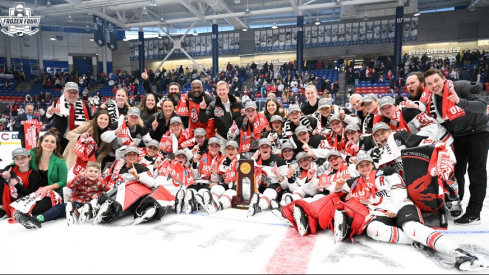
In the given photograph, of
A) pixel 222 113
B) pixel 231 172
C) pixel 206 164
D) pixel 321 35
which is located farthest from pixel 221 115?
pixel 321 35

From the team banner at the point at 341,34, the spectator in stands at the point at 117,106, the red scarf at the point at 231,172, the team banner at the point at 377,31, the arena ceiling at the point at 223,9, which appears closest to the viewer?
the red scarf at the point at 231,172

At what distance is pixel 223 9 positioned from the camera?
1994 cm

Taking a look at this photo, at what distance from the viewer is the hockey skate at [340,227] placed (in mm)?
2676

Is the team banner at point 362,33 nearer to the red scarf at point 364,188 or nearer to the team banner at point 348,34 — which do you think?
the team banner at point 348,34

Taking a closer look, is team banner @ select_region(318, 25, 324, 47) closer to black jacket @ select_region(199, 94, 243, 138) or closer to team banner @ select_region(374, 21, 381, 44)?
team banner @ select_region(374, 21, 381, 44)

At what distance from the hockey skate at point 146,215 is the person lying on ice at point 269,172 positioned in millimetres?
1296

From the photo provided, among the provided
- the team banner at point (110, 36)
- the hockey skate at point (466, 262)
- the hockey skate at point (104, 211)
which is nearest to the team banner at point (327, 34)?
the team banner at point (110, 36)

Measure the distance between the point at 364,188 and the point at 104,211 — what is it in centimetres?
249

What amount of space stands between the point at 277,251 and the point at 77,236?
Result: 70.4 inches

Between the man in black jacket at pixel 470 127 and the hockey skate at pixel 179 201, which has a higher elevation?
the man in black jacket at pixel 470 127

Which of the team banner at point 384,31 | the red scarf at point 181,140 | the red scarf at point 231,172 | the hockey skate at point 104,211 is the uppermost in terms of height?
the team banner at point 384,31

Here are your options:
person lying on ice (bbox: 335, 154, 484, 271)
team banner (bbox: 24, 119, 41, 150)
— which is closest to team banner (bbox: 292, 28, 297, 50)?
team banner (bbox: 24, 119, 41, 150)

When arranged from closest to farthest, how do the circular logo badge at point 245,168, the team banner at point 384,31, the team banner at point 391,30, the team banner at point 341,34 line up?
the circular logo badge at point 245,168, the team banner at point 391,30, the team banner at point 384,31, the team banner at point 341,34

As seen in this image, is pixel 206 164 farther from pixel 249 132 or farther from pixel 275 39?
pixel 275 39
